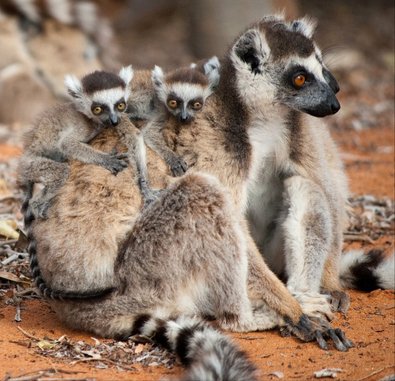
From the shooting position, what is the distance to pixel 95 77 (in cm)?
639

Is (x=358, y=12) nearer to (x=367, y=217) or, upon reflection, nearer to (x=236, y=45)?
(x=367, y=217)

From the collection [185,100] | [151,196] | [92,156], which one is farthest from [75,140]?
[185,100]

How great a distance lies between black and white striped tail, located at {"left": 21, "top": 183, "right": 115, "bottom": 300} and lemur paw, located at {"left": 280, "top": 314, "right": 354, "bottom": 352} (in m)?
1.28

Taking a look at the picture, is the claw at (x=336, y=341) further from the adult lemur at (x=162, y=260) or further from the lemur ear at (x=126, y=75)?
the lemur ear at (x=126, y=75)

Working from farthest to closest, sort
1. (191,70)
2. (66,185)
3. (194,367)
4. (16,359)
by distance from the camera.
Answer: (191,70) → (66,185) → (16,359) → (194,367)

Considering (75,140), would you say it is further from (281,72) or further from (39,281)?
(281,72)

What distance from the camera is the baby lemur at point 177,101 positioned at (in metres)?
5.96

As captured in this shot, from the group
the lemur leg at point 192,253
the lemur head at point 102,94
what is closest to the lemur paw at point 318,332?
the lemur leg at point 192,253

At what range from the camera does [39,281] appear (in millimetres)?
5785

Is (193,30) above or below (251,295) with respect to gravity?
above

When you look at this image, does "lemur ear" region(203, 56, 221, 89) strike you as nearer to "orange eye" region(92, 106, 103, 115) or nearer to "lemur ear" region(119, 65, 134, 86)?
"lemur ear" region(119, 65, 134, 86)

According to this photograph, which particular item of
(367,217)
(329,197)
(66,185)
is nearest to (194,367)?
(66,185)

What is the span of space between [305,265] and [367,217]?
8.57 ft

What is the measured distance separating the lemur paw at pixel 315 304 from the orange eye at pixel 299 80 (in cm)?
155
